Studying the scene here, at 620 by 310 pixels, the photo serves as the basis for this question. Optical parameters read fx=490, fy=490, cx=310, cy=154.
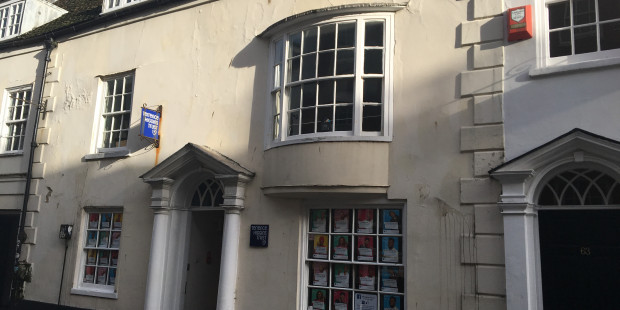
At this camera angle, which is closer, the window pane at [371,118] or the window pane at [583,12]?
the window pane at [583,12]

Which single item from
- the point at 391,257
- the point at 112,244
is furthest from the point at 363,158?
the point at 112,244

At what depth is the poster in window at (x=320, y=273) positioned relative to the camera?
814 centimetres

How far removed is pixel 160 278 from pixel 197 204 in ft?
5.22

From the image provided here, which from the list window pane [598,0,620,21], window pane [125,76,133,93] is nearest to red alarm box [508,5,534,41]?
window pane [598,0,620,21]

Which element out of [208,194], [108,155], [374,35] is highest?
[374,35]

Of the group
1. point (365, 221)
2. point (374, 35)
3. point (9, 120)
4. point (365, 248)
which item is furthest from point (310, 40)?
point (9, 120)

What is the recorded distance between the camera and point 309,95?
841 centimetres

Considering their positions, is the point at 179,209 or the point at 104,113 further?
the point at 104,113

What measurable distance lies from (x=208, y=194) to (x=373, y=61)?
4285 millimetres

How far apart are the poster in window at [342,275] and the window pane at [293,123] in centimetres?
237

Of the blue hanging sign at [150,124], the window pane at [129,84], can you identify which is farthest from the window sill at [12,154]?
the blue hanging sign at [150,124]

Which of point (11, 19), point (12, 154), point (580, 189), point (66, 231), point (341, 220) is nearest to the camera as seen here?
point (580, 189)

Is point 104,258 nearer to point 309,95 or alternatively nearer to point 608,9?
point 309,95

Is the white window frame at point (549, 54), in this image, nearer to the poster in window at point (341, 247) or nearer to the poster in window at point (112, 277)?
the poster in window at point (341, 247)
